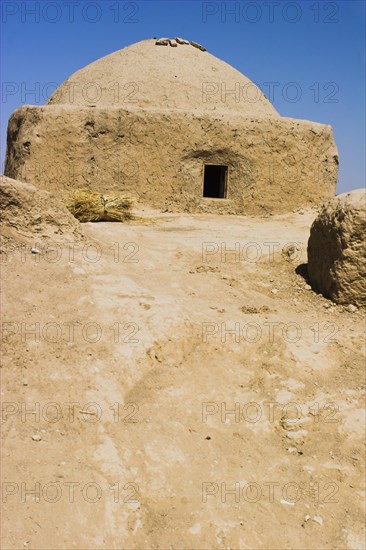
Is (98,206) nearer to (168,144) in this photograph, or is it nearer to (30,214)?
(168,144)

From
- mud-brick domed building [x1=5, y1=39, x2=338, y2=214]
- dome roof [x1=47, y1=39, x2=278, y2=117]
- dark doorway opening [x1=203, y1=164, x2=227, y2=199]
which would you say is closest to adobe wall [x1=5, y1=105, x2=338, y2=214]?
mud-brick domed building [x1=5, y1=39, x2=338, y2=214]

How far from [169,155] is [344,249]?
5.61 meters

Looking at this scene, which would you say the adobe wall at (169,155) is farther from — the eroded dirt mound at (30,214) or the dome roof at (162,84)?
the eroded dirt mound at (30,214)

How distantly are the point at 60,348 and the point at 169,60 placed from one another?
945cm

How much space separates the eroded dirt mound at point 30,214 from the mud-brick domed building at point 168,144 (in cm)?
444

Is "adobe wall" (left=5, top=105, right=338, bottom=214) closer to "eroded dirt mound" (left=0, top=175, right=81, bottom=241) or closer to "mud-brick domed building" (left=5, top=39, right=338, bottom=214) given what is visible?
"mud-brick domed building" (left=5, top=39, right=338, bottom=214)

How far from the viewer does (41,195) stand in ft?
19.7

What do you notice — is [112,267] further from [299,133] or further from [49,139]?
[299,133]

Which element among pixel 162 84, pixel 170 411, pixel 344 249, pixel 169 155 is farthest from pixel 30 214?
pixel 162 84

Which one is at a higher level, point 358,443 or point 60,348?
point 60,348

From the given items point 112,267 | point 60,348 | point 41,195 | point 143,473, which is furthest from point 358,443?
point 41,195

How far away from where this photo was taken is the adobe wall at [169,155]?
33.9 feet

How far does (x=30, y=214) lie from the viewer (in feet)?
19.1

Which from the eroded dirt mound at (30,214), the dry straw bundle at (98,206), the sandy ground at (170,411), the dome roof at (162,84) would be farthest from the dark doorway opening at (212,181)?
the sandy ground at (170,411)
